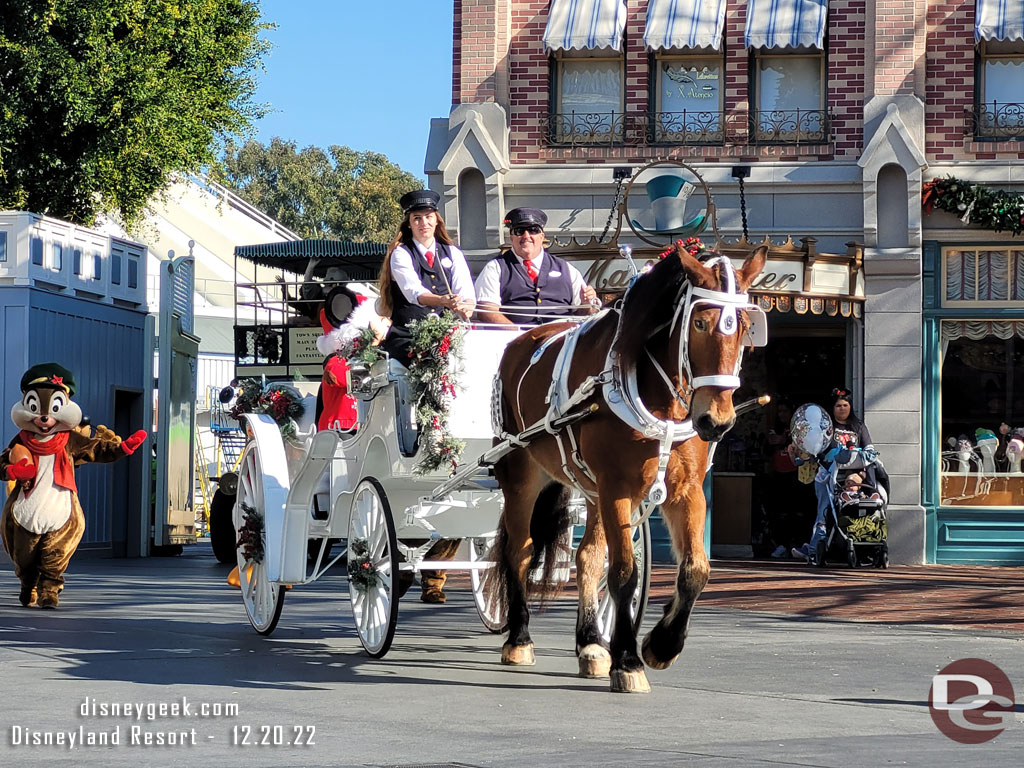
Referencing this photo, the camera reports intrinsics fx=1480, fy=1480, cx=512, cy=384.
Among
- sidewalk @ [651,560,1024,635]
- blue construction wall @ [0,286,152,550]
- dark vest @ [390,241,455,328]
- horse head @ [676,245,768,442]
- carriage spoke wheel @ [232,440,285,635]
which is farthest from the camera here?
blue construction wall @ [0,286,152,550]

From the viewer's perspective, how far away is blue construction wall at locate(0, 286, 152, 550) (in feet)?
54.9

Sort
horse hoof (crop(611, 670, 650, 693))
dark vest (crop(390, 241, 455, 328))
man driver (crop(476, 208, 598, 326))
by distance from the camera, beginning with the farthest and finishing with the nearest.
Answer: man driver (crop(476, 208, 598, 326)) < dark vest (crop(390, 241, 455, 328)) < horse hoof (crop(611, 670, 650, 693))

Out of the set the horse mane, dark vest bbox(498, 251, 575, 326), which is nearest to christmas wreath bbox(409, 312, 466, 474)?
dark vest bbox(498, 251, 575, 326)

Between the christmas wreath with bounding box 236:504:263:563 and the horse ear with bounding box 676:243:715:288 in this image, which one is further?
the christmas wreath with bounding box 236:504:263:563

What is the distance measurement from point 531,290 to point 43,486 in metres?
4.72

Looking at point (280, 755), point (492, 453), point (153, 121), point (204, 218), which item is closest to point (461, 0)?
point (153, 121)

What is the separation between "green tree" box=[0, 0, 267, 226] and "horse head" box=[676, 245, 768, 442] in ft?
65.2

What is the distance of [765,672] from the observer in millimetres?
8164

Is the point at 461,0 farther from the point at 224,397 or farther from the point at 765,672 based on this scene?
the point at 765,672

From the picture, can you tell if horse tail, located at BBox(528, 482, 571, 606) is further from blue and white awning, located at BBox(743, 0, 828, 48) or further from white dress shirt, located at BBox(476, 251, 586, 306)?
blue and white awning, located at BBox(743, 0, 828, 48)

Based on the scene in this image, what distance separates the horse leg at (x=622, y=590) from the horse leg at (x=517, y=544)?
40.8 inches

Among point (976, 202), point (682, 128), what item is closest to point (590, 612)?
point (976, 202)

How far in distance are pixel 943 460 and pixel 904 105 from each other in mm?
4203

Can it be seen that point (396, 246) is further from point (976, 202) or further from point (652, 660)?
point (976, 202)
